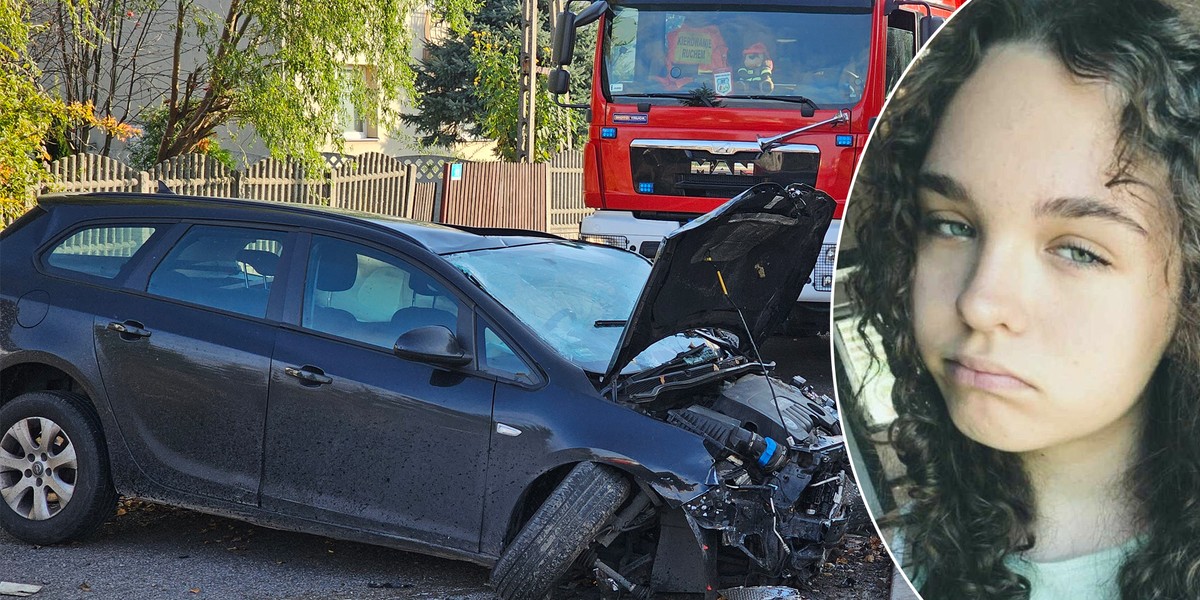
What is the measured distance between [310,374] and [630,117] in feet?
18.1

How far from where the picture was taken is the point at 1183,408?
151cm

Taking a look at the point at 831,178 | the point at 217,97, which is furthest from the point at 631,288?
the point at 217,97

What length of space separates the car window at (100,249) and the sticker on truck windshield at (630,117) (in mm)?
5066

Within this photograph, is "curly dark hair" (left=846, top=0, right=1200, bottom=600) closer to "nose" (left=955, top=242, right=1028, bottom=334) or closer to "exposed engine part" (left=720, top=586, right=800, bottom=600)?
"nose" (left=955, top=242, right=1028, bottom=334)

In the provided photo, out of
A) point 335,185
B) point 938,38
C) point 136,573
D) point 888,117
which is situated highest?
point 938,38

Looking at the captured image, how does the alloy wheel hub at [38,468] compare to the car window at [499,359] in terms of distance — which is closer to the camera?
the car window at [499,359]

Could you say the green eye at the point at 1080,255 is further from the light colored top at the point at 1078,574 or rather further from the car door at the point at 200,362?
the car door at the point at 200,362

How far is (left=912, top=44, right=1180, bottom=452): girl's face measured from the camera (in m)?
1.51

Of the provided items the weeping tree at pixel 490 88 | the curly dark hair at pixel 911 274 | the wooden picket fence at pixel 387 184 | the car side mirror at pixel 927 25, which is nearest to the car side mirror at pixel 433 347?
the curly dark hair at pixel 911 274

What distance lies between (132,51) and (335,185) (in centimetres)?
363

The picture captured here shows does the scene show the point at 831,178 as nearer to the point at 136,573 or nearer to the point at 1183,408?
the point at 136,573

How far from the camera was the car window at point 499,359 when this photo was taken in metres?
5.14

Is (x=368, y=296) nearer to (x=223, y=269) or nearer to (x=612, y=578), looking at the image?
(x=223, y=269)

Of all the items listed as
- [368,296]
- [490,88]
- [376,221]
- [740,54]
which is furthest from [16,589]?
[490,88]
